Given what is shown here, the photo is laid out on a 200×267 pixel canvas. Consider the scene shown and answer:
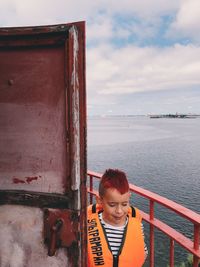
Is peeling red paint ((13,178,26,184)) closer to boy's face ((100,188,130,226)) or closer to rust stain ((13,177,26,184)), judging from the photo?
rust stain ((13,177,26,184))

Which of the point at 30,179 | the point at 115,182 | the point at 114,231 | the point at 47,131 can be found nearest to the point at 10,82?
the point at 47,131

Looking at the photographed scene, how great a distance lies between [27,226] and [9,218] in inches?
5.2

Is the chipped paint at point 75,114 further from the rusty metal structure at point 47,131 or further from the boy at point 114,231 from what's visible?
the boy at point 114,231

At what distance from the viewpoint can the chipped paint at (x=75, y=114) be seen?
1.65 metres

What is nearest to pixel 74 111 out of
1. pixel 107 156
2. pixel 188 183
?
pixel 188 183

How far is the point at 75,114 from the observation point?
1.70m

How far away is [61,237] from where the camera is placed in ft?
5.76

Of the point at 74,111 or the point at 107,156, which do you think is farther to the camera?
the point at 107,156

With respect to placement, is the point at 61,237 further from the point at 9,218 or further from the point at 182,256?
the point at 182,256

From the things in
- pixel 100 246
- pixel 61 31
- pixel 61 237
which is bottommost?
pixel 100 246

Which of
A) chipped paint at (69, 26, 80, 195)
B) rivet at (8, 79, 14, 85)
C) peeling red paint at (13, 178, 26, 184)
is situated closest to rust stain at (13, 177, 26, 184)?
peeling red paint at (13, 178, 26, 184)

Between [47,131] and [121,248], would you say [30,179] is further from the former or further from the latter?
[121,248]

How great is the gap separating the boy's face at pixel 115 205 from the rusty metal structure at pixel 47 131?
46cm

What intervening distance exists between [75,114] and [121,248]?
1.12 metres
